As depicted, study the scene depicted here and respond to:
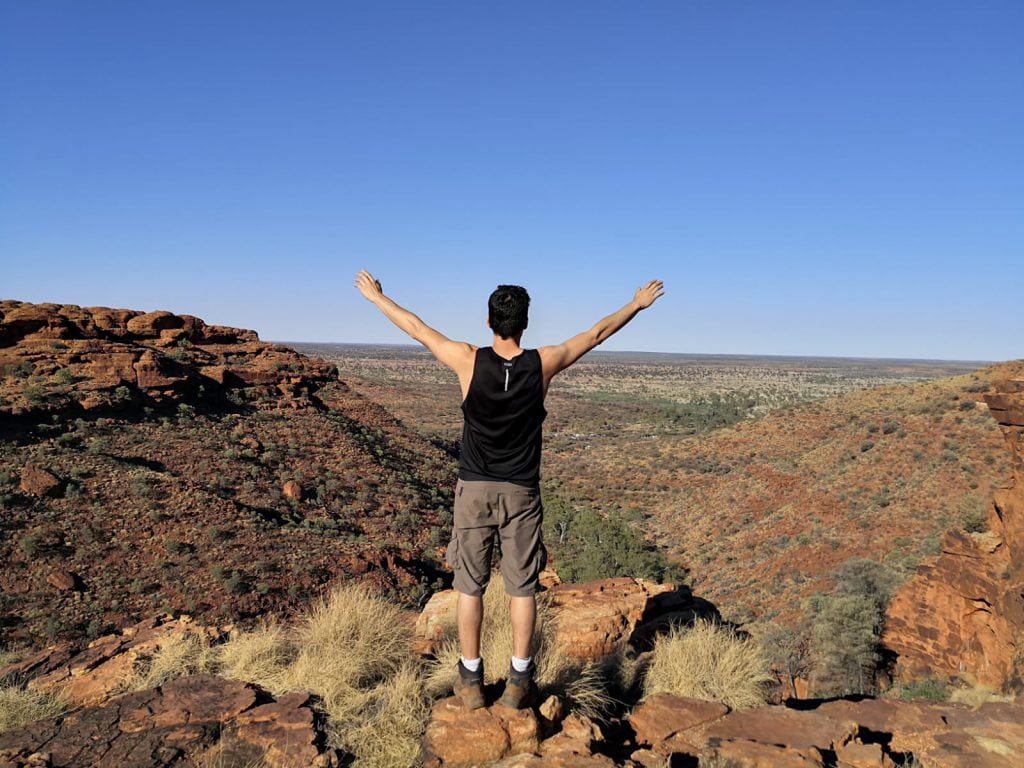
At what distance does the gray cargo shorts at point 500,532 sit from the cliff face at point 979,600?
6.77 metres

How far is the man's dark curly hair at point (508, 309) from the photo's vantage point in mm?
3178

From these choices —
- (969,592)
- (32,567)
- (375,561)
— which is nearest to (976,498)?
(969,592)

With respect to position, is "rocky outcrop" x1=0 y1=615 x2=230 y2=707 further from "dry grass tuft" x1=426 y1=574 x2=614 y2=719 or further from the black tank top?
the black tank top

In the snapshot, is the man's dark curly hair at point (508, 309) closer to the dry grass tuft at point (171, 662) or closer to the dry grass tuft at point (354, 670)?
the dry grass tuft at point (354, 670)

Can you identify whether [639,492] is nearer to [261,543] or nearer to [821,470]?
[821,470]

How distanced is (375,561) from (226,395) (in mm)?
10932

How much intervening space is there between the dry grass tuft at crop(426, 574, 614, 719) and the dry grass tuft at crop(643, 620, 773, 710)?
468 millimetres

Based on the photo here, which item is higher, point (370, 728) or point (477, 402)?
point (477, 402)

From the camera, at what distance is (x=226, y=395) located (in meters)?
21.8

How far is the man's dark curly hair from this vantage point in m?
3.18

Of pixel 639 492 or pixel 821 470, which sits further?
pixel 639 492

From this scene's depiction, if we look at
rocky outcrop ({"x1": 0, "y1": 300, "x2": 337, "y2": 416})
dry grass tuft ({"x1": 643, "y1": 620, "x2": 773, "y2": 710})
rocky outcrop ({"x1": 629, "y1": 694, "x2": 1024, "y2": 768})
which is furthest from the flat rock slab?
rocky outcrop ({"x1": 0, "y1": 300, "x2": 337, "y2": 416})

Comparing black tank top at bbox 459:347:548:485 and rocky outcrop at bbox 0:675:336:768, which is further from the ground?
black tank top at bbox 459:347:548:485

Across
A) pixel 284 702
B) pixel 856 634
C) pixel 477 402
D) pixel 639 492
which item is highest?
pixel 477 402
